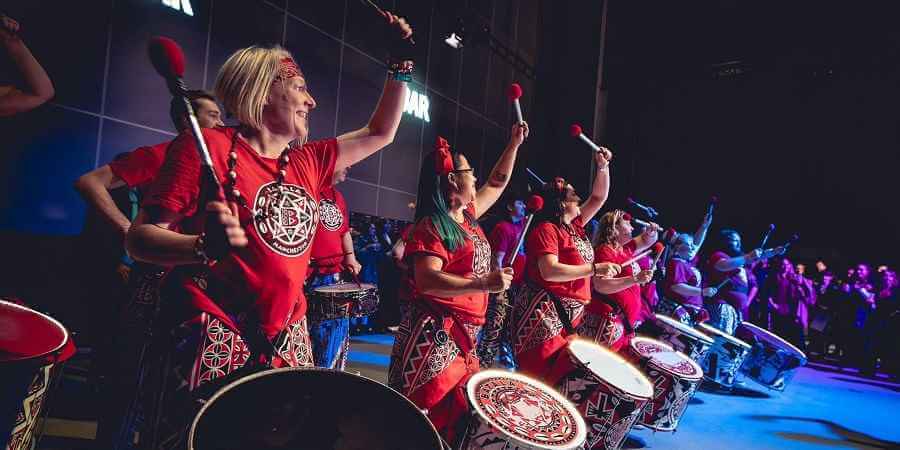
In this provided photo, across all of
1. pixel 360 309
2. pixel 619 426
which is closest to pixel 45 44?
pixel 360 309

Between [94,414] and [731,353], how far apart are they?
5.41 m

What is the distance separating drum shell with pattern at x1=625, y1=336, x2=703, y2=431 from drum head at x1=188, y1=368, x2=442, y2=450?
296cm

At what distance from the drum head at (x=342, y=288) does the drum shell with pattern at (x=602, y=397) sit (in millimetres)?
1187

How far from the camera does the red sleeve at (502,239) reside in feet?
19.2

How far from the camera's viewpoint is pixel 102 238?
3621mm

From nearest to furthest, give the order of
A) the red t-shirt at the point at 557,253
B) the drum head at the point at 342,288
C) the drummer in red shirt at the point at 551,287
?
the drum head at the point at 342,288 < the drummer in red shirt at the point at 551,287 < the red t-shirt at the point at 557,253

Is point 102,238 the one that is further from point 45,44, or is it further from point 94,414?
point 45,44

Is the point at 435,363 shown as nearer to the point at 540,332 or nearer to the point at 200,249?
the point at 540,332

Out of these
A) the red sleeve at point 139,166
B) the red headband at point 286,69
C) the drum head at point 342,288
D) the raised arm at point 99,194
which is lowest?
the drum head at point 342,288

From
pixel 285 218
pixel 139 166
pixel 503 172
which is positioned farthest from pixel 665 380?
pixel 139 166

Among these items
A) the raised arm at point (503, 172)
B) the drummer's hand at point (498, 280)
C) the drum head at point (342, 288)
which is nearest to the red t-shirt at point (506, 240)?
the raised arm at point (503, 172)

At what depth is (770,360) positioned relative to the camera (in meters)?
5.80

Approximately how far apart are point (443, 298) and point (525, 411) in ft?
1.85

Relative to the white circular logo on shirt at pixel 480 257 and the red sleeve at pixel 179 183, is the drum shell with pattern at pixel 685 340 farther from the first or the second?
the red sleeve at pixel 179 183
